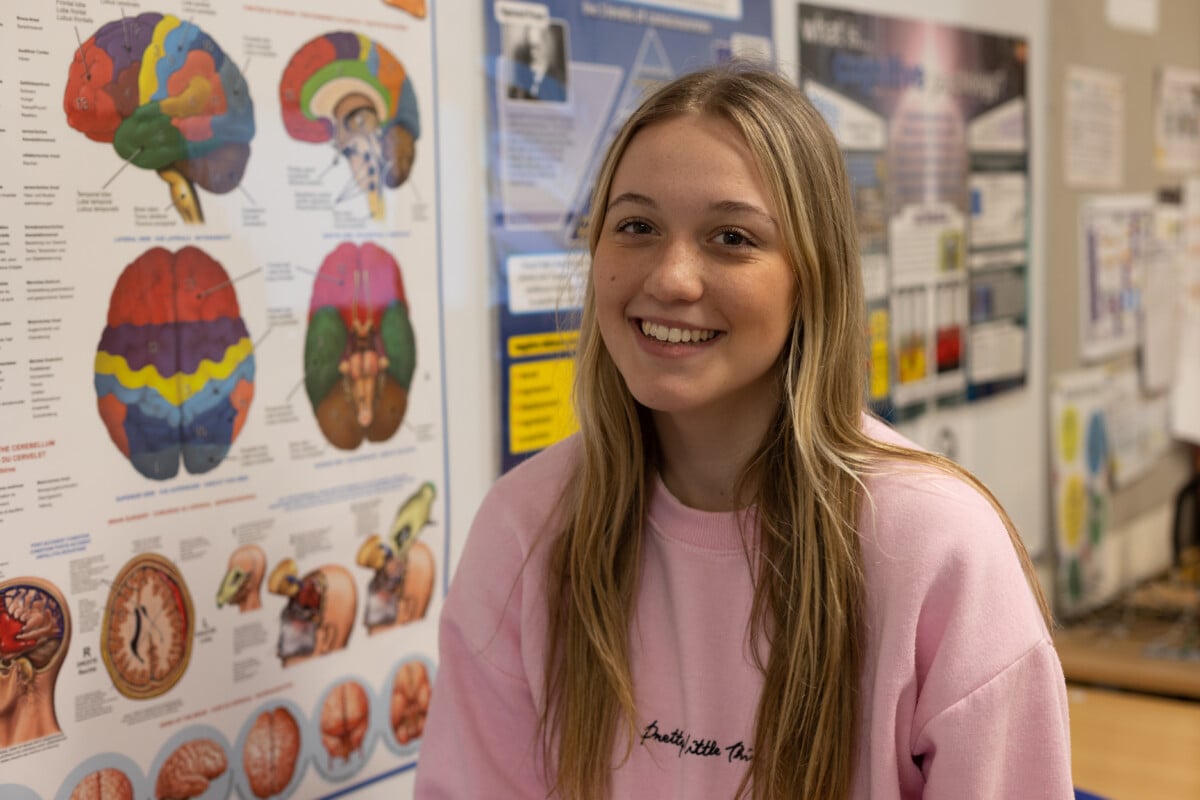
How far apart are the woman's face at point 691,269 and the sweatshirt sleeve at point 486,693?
0.24m

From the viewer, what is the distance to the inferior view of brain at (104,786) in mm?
1102

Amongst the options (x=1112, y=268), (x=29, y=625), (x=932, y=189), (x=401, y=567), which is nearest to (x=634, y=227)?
(x=401, y=567)

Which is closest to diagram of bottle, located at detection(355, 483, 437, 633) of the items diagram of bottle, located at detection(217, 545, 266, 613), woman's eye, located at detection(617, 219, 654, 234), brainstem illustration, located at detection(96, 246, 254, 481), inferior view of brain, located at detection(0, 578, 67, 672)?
diagram of bottle, located at detection(217, 545, 266, 613)

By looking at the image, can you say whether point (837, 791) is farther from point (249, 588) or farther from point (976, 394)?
point (976, 394)

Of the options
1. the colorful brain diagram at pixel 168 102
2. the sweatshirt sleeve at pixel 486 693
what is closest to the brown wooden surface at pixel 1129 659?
the sweatshirt sleeve at pixel 486 693

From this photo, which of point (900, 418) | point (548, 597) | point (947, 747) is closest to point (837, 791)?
point (947, 747)

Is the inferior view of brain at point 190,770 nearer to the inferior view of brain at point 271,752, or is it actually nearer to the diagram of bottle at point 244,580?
the inferior view of brain at point 271,752

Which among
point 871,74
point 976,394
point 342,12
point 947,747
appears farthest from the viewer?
point 976,394

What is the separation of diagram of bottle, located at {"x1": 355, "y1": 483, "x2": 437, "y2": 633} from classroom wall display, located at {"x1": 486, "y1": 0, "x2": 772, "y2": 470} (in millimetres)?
140

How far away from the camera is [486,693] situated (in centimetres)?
122

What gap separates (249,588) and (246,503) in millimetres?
84

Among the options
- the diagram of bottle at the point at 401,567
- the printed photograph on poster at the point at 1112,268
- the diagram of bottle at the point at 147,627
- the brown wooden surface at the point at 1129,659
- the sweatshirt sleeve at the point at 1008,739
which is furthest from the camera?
the printed photograph on poster at the point at 1112,268

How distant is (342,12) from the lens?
49.9 inches

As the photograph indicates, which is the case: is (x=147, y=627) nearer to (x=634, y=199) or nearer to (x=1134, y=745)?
(x=634, y=199)
